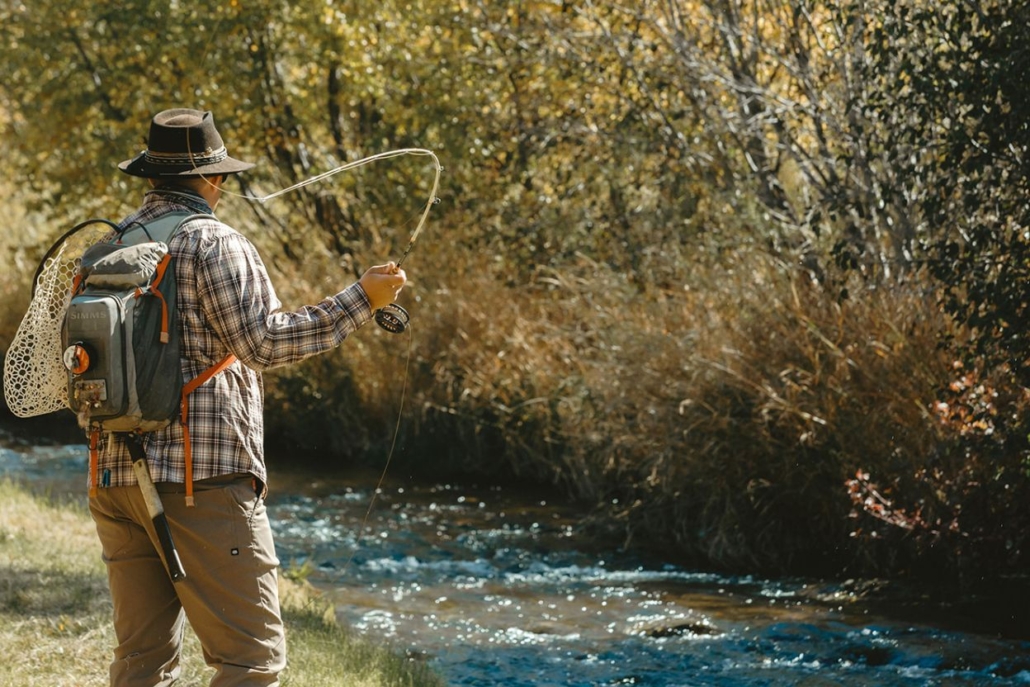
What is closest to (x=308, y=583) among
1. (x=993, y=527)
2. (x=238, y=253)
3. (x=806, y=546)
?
(x=806, y=546)

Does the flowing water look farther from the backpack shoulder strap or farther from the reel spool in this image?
the backpack shoulder strap

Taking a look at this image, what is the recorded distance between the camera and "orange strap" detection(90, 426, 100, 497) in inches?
141

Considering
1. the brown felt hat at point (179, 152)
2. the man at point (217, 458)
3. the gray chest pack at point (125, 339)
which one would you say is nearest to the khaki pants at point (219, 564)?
the man at point (217, 458)

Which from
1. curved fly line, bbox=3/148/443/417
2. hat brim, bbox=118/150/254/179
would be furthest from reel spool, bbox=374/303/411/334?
hat brim, bbox=118/150/254/179

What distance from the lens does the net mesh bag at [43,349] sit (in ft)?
11.9

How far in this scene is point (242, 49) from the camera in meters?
13.9

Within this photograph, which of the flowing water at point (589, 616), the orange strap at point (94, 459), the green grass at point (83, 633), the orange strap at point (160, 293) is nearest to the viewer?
the orange strap at point (160, 293)

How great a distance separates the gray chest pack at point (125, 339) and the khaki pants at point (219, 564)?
0.25 meters

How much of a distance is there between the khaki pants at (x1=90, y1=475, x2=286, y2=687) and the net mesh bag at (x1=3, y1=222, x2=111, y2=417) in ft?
1.06

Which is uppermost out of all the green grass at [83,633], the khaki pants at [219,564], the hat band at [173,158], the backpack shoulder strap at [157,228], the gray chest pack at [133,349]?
the hat band at [173,158]

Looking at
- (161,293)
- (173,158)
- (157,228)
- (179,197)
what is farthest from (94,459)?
(173,158)

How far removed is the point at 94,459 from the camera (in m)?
3.61

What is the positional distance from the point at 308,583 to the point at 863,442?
3.39 metres

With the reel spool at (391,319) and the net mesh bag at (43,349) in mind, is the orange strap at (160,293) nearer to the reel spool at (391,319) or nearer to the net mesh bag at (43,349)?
the net mesh bag at (43,349)
